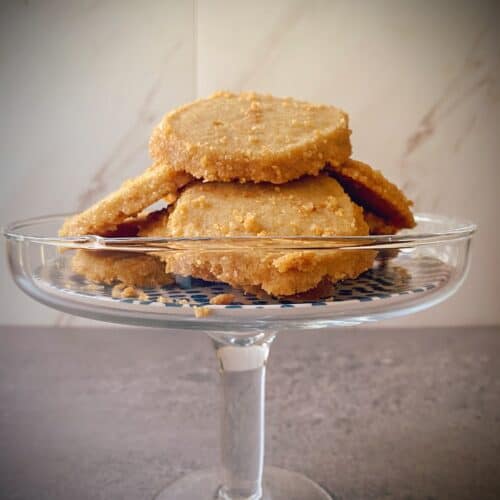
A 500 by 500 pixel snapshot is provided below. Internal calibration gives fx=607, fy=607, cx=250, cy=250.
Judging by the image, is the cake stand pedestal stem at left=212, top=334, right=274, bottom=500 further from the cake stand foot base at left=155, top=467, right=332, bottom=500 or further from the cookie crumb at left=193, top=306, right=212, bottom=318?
the cookie crumb at left=193, top=306, right=212, bottom=318

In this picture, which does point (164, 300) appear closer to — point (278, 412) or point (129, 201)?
point (129, 201)

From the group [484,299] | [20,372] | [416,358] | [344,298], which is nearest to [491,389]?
[416,358]

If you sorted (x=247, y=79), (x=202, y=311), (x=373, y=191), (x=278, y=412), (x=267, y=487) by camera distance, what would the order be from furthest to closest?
(x=247, y=79) → (x=278, y=412) → (x=267, y=487) → (x=373, y=191) → (x=202, y=311)

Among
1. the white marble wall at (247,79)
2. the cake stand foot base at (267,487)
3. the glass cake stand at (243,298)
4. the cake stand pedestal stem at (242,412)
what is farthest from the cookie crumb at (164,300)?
the white marble wall at (247,79)

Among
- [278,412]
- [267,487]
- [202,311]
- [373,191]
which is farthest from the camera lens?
[278,412]

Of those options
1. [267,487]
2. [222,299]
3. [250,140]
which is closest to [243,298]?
[222,299]

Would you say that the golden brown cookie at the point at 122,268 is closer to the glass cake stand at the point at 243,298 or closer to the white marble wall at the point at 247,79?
the glass cake stand at the point at 243,298
